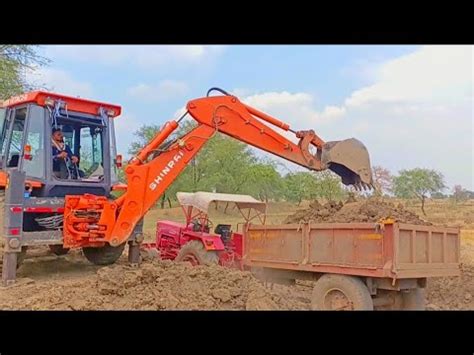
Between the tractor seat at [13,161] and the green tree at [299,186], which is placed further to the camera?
the green tree at [299,186]

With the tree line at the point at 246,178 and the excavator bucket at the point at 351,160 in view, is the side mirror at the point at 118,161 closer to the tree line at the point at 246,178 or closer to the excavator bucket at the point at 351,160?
the excavator bucket at the point at 351,160

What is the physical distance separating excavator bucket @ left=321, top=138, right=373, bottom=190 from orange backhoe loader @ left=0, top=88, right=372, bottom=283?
0.05 ft

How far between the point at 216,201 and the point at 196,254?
3.40ft

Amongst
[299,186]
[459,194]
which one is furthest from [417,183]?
[299,186]

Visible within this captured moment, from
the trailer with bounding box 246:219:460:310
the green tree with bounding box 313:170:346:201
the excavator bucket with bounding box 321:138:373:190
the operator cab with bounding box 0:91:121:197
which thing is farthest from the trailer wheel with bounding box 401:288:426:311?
the green tree with bounding box 313:170:346:201

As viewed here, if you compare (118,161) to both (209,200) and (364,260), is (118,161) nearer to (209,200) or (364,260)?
(209,200)

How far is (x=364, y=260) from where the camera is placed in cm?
582

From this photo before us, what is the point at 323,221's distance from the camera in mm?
6828

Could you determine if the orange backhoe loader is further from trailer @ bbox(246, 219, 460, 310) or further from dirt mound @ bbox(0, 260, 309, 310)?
trailer @ bbox(246, 219, 460, 310)

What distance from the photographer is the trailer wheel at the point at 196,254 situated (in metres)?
8.48

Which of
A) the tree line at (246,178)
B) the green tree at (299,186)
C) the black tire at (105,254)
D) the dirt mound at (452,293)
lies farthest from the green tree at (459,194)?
the black tire at (105,254)

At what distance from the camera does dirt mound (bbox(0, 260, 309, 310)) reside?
19.3 feet

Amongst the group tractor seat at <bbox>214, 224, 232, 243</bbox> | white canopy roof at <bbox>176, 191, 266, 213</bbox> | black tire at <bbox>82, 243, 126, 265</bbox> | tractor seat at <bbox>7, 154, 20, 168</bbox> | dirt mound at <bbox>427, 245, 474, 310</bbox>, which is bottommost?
dirt mound at <bbox>427, 245, 474, 310</bbox>

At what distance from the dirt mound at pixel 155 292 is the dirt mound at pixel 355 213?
3.94 ft
